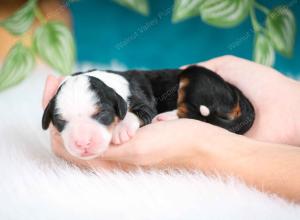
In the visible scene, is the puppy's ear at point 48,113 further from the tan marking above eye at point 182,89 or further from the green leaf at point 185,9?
the green leaf at point 185,9

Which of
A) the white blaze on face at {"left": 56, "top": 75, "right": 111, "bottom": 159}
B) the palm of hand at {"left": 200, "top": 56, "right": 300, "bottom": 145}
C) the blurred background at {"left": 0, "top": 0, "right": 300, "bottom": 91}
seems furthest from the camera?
the blurred background at {"left": 0, "top": 0, "right": 300, "bottom": 91}

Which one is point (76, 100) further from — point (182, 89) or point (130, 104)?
point (182, 89)

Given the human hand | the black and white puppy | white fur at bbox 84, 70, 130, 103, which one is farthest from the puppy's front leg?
the human hand

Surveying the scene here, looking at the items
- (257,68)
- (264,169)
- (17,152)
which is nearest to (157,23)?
(257,68)

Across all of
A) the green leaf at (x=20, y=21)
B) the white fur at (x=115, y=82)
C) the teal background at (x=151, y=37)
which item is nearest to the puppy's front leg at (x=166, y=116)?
the white fur at (x=115, y=82)

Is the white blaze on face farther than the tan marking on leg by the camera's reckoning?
No

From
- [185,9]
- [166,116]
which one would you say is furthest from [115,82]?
[185,9]

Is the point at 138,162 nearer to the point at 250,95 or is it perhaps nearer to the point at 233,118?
the point at 233,118

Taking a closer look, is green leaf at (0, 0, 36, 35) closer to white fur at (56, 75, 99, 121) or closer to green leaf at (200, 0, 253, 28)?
green leaf at (200, 0, 253, 28)
